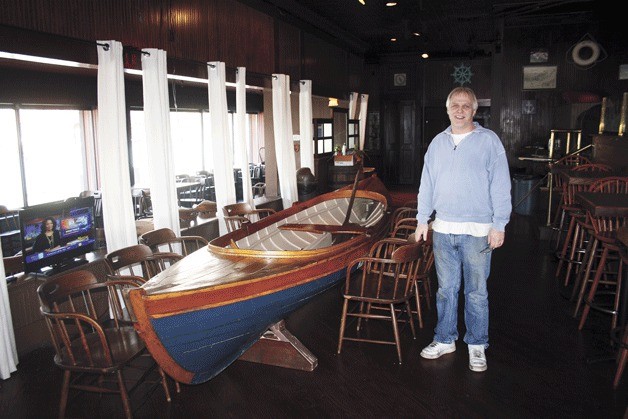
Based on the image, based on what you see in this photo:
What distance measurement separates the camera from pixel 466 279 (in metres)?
3.70

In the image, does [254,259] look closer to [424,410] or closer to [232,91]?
[424,410]

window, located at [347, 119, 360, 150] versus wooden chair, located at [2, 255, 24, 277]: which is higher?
window, located at [347, 119, 360, 150]

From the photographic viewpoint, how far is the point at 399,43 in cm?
1319

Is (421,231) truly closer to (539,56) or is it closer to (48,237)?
(48,237)

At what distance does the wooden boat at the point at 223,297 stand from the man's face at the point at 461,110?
1.19m

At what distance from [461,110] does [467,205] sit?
0.60 meters

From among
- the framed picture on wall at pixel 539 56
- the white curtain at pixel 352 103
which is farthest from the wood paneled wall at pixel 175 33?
the framed picture on wall at pixel 539 56

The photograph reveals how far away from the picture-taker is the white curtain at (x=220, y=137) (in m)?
6.36

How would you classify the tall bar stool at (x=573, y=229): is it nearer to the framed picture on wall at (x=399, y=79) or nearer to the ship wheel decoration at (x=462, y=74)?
the ship wheel decoration at (x=462, y=74)

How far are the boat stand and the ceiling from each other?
18.5ft

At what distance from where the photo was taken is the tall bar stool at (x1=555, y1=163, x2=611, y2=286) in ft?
17.8

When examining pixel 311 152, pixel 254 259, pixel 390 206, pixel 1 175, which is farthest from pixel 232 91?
pixel 254 259

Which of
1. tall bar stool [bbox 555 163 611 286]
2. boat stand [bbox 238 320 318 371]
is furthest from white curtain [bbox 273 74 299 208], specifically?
boat stand [bbox 238 320 318 371]

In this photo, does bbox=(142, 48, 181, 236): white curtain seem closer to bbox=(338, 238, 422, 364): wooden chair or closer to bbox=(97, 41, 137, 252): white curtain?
bbox=(97, 41, 137, 252): white curtain
